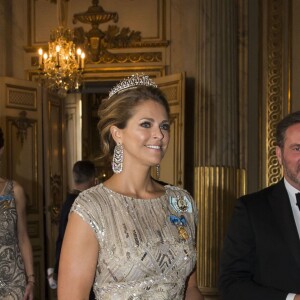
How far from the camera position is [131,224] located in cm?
307

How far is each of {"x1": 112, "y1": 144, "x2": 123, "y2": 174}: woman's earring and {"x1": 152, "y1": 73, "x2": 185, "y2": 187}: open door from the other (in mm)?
5499

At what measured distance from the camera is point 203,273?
28.2 ft

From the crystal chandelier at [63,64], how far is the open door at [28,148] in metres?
0.57

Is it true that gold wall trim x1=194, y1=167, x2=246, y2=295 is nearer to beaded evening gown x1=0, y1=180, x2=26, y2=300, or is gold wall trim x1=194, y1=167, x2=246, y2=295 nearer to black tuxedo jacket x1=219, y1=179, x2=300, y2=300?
beaded evening gown x1=0, y1=180, x2=26, y2=300

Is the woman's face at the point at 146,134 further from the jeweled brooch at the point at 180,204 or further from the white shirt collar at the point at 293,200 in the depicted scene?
the white shirt collar at the point at 293,200

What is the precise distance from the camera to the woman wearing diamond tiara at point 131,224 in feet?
9.57

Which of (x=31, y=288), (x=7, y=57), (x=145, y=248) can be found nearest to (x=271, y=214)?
(x=145, y=248)

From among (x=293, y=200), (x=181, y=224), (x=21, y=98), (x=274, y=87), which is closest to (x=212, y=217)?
(x=274, y=87)

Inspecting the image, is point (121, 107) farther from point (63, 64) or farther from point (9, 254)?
point (63, 64)

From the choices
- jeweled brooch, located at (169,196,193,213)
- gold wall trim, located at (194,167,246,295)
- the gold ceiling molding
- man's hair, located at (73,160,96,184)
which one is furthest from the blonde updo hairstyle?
the gold ceiling molding

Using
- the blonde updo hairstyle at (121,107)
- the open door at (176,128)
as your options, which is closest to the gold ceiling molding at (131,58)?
the open door at (176,128)

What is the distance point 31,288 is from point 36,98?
15.2ft

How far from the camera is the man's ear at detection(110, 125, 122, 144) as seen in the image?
Answer: 3.12 meters

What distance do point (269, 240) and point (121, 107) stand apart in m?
0.78
